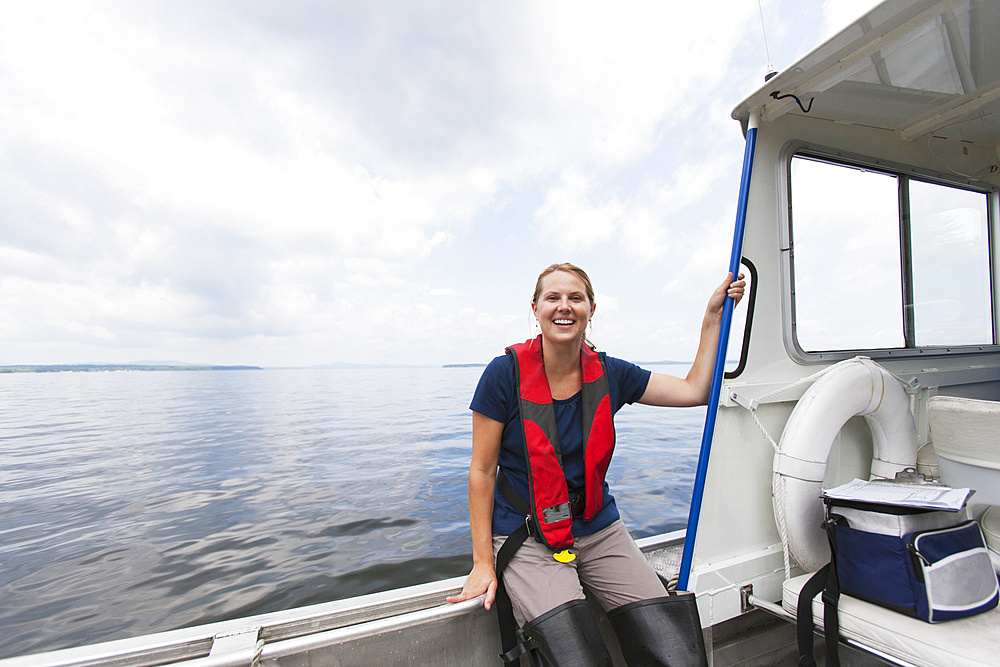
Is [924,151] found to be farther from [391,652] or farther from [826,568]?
[391,652]

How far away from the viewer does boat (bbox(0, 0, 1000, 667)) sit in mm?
1276

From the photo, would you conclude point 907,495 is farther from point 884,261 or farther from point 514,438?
point 884,261

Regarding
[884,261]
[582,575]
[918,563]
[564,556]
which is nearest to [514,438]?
[564,556]

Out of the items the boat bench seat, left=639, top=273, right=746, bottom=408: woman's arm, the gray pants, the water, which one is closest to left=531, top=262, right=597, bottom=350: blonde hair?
left=639, top=273, right=746, bottom=408: woman's arm

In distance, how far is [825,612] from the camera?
1378 mm

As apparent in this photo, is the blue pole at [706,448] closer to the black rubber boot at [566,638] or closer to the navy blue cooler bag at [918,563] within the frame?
the navy blue cooler bag at [918,563]

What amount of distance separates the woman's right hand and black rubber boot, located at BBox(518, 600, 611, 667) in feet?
0.47

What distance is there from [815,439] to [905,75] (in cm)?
139

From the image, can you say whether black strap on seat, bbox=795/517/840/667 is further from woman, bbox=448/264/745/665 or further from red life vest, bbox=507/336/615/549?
red life vest, bbox=507/336/615/549

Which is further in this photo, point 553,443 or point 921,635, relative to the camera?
point 553,443

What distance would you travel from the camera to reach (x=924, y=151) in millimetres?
2314

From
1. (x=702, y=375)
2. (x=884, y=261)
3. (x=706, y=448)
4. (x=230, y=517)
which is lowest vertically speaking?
(x=230, y=517)

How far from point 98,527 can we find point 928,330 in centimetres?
592

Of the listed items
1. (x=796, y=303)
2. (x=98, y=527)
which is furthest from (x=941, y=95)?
(x=98, y=527)
